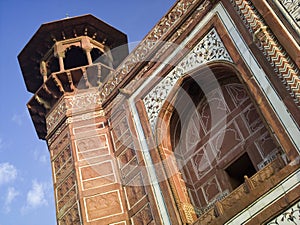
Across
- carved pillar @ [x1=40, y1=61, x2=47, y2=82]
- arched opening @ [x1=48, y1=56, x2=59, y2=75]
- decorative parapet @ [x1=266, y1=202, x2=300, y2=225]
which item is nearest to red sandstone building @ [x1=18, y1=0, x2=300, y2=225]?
decorative parapet @ [x1=266, y1=202, x2=300, y2=225]

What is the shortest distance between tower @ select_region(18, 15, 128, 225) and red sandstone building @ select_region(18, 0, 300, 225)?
0.07ft

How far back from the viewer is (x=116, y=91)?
805cm

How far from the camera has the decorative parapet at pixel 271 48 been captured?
5.26 m

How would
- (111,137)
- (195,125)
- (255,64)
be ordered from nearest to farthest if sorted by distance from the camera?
(255,64), (195,125), (111,137)

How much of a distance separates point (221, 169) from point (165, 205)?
91 cm

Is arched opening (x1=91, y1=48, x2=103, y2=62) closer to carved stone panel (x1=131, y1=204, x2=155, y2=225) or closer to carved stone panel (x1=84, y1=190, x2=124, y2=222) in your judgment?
carved stone panel (x1=84, y1=190, x2=124, y2=222)

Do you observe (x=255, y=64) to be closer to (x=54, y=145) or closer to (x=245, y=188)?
(x=245, y=188)

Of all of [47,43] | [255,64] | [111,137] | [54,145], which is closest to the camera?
[255,64]

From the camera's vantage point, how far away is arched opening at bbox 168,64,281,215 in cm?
629

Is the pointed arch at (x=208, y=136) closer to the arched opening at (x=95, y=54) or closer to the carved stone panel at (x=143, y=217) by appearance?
the carved stone panel at (x=143, y=217)

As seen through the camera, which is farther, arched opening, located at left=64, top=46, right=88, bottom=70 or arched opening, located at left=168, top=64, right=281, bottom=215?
arched opening, located at left=64, top=46, right=88, bottom=70

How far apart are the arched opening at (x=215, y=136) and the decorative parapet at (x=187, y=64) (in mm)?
179

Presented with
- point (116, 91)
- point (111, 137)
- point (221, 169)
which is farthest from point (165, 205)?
point (116, 91)

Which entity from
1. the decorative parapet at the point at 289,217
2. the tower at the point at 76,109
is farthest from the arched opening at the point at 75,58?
the decorative parapet at the point at 289,217
